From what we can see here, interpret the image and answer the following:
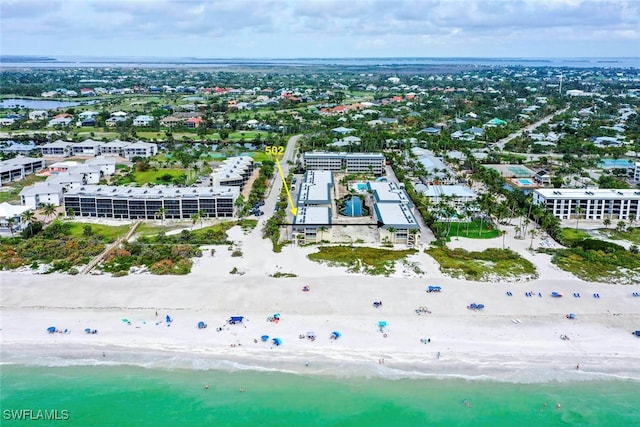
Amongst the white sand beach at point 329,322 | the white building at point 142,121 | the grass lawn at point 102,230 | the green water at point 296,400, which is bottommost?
the green water at point 296,400

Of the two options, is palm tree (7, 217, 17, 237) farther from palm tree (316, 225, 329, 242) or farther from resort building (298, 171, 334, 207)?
palm tree (316, 225, 329, 242)

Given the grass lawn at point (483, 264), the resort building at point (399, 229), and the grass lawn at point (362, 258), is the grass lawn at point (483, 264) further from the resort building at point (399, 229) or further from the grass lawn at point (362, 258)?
the grass lawn at point (362, 258)

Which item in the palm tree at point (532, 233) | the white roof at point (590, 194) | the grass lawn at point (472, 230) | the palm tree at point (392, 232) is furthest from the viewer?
the white roof at point (590, 194)

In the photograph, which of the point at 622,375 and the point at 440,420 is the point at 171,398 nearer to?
the point at 440,420

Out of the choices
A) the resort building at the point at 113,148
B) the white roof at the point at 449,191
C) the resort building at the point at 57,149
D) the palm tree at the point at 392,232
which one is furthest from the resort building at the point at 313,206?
the resort building at the point at 57,149

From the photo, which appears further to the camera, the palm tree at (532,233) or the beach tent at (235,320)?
the palm tree at (532,233)
